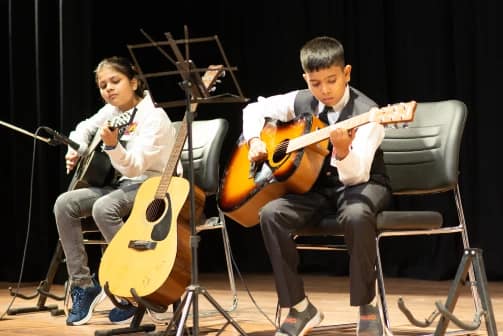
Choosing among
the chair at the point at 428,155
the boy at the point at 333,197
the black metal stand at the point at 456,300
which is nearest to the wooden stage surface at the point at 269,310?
the boy at the point at 333,197

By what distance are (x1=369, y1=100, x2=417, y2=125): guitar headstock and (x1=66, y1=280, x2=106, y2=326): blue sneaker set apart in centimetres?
164

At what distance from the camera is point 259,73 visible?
6.09m

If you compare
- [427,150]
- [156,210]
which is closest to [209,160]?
[156,210]

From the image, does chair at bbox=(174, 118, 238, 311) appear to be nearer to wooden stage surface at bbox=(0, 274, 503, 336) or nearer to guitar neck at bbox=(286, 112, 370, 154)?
wooden stage surface at bbox=(0, 274, 503, 336)

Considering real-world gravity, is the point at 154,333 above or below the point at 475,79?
below

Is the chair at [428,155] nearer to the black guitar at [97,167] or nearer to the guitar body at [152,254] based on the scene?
the guitar body at [152,254]

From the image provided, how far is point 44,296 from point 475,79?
2790 mm

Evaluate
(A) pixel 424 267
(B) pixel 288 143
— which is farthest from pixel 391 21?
(B) pixel 288 143

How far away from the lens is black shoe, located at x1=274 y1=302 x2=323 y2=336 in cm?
293

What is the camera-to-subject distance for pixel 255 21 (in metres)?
A: 6.12

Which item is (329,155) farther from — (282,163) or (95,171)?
(95,171)

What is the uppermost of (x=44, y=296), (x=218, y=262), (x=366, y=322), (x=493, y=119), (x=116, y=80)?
(x=116, y=80)

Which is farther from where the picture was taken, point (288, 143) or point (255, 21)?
point (255, 21)

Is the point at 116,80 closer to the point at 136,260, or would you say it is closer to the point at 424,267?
the point at 136,260
